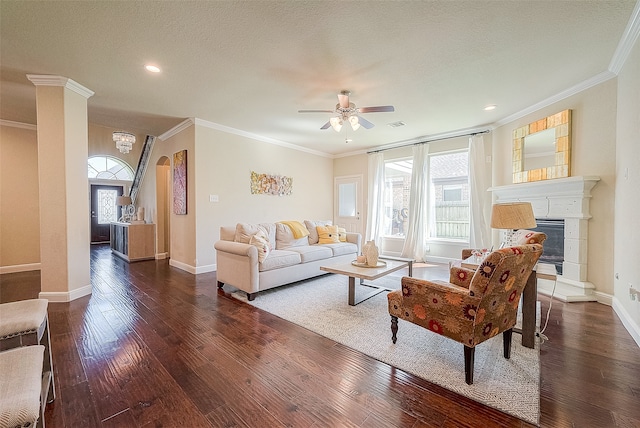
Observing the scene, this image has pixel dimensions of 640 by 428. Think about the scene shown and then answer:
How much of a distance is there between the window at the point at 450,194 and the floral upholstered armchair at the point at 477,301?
3.91m

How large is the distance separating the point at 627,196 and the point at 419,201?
10.4 ft

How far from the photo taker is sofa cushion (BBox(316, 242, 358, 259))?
4348 millimetres

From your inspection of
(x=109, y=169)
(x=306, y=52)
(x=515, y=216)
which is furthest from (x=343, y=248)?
(x=109, y=169)

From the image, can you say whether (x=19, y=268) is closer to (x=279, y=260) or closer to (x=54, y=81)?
(x=54, y=81)

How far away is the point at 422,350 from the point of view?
2062 mm

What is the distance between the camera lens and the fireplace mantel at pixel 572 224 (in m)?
3.16

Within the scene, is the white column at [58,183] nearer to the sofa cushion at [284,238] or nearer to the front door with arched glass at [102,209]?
the sofa cushion at [284,238]

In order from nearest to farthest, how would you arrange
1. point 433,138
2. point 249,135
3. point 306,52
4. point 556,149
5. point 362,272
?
point 306,52, point 362,272, point 556,149, point 249,135, point 433,138

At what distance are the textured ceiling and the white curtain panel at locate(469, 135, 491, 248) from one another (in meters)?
1.00

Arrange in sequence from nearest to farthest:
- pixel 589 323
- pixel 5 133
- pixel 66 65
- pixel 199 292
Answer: pixel 589 323 < pixel 66 65 < pixel 199 292 < pixel 5 133

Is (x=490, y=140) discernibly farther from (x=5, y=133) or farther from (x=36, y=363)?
(x=5, y=133)

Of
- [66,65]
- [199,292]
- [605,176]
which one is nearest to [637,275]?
[605,176]

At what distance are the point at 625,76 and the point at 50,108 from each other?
6.52 meters

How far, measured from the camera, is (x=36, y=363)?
1.00 metres
